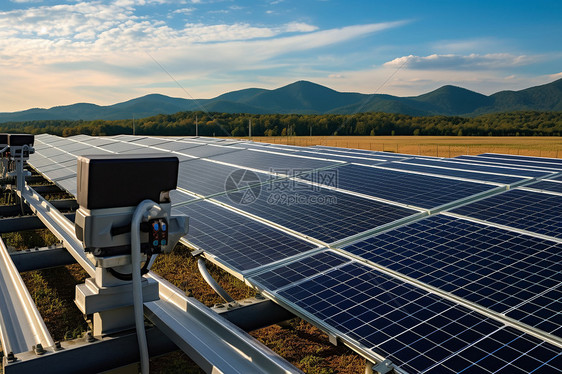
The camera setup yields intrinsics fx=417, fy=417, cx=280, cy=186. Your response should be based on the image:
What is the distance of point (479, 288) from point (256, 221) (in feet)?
17.2

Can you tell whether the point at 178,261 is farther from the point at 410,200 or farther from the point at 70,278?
the point at 410,200

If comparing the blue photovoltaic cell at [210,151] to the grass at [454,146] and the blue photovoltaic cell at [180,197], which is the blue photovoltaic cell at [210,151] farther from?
the grass at [454,146]

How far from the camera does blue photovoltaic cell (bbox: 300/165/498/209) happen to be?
10148mm

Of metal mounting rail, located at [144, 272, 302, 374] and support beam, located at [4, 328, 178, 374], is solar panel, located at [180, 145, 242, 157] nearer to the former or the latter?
metal mounting rail, located at [144, 272, 302, 374]

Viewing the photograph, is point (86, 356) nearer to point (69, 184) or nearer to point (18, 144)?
point (18, 144)

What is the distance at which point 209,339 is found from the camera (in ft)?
15.6

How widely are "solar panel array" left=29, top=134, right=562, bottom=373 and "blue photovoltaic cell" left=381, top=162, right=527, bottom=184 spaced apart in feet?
0.21

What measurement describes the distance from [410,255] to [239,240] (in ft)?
11.3

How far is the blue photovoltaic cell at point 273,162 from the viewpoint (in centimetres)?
1565

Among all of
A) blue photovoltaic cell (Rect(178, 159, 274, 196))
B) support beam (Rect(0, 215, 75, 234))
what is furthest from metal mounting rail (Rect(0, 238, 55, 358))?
blue photovoltaic cell (Rect(178, 159, 274, 196))

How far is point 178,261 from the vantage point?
504 inches

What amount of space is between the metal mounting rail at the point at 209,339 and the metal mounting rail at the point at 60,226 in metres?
1.56

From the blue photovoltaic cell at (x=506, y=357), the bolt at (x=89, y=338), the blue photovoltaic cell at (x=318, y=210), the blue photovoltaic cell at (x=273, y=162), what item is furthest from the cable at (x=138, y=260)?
the blue photovoltaic cell at (x=273, y=162)

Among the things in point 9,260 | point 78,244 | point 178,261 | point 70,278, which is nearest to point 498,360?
point 78,244
